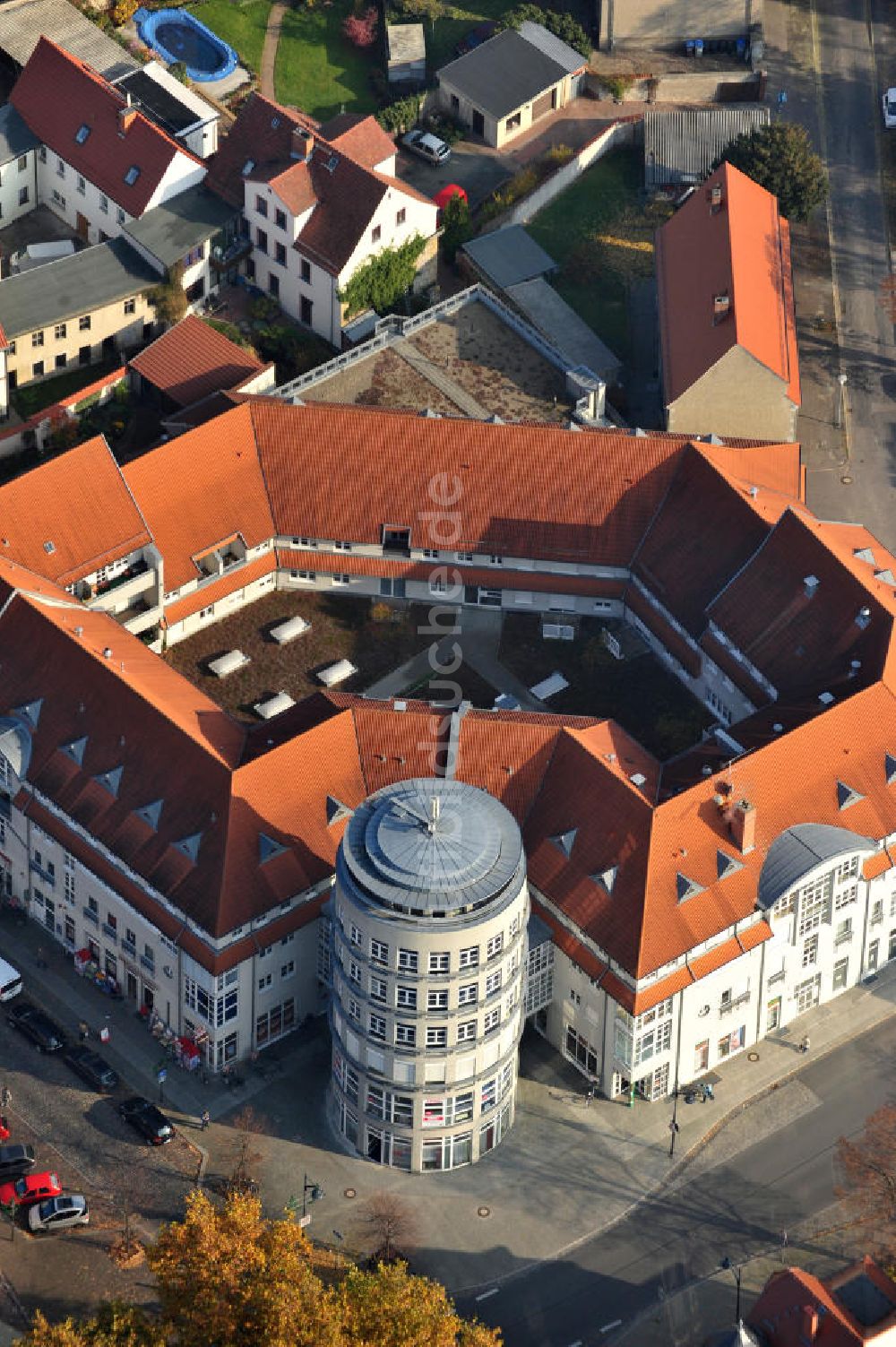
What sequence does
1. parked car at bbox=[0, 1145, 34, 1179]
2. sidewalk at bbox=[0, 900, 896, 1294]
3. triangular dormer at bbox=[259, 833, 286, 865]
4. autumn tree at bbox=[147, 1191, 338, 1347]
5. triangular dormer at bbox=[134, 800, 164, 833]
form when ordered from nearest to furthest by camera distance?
1. autumn tree at bbox=[147, 1191, 338, 1347]
2. sidewalk at bbox=[0, 900, 896, 1294]
3. parked car at bbox=[0, 1145, 34, 1179]
4. triangular dormer at bbox=[259, 833, 286, 865]
5. triangular dormer at bbox=[134, 800, 164, 833]

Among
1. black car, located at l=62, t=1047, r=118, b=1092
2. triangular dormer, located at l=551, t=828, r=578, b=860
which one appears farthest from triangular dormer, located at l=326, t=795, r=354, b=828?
black car, located at l=62, t=1047, r=118, b=1092

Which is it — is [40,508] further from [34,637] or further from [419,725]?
[419,725]

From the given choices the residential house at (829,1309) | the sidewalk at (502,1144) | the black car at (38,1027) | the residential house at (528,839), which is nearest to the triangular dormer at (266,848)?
the residential house at (528,839)

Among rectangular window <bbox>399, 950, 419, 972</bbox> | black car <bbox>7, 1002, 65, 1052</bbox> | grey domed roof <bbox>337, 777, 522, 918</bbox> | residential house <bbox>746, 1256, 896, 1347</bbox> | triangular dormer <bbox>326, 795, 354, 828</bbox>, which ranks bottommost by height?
black car <bbox>7, 1002, 65, 1052</bbox>

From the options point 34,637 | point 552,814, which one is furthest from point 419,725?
point 34,637

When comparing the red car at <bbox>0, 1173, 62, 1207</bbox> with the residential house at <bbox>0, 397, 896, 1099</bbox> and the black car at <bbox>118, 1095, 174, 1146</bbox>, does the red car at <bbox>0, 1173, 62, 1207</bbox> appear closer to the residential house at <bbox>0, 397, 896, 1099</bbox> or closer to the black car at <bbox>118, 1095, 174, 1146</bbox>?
the black car at <bbox>118, 1095, 174, 1146</bbox>

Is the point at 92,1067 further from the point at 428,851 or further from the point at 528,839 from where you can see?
the point at 528,839
